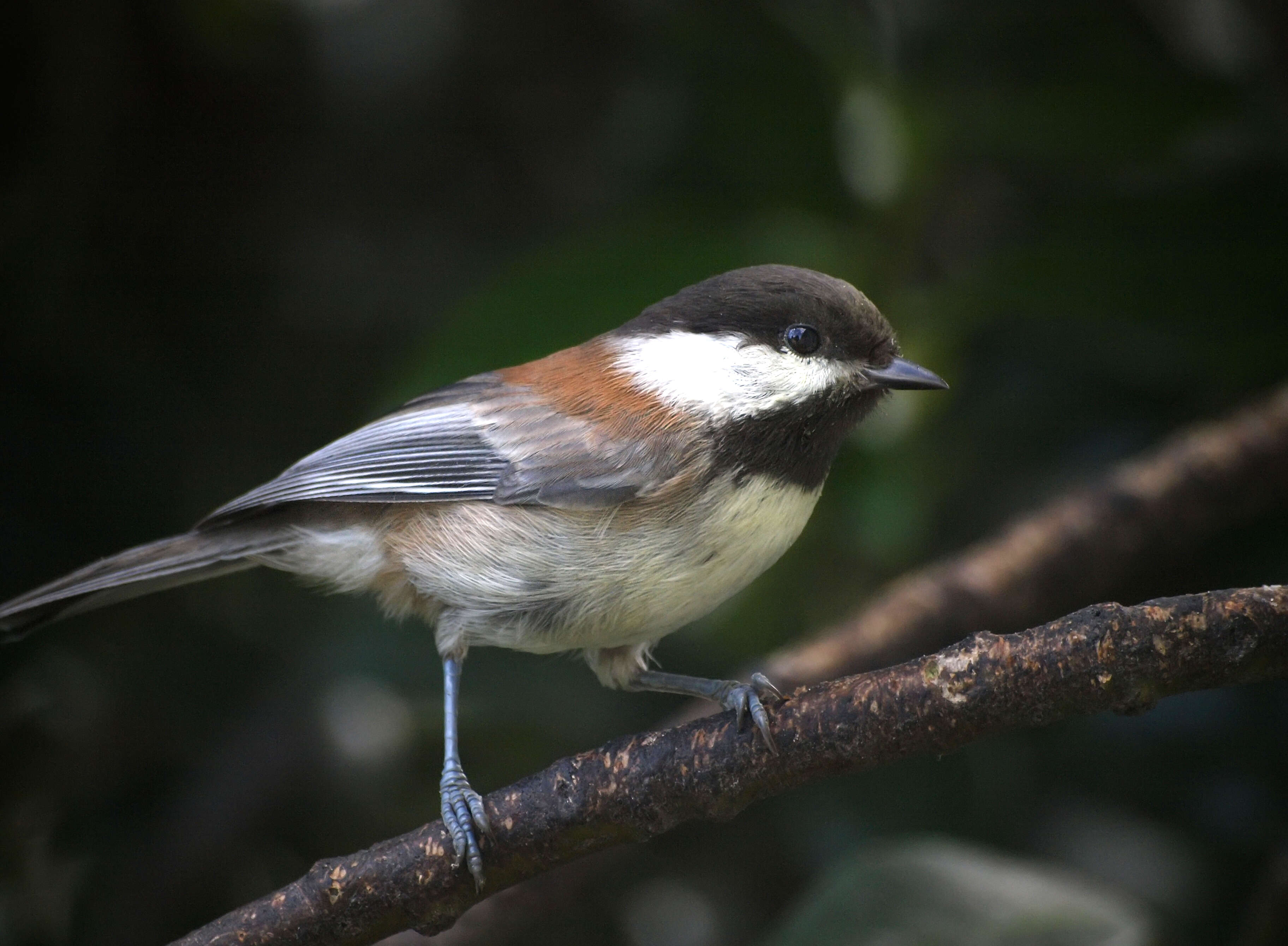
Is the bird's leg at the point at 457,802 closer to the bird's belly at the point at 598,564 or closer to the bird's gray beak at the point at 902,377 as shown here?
the bird's belly at the point at 598,564

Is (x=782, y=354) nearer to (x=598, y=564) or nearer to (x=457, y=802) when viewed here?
(x=598, y=564)

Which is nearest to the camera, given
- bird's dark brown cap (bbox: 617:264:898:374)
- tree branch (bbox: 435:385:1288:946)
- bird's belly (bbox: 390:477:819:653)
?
bird's belly (bbox: 390:477:819:653)

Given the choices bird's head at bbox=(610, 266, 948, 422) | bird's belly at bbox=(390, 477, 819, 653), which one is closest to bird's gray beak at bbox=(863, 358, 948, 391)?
bird's head at bbox=(610, 266, 948, 422)

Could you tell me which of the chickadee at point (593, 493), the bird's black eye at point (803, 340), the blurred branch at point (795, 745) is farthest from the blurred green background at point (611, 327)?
the blurred branch at point (795, 745)

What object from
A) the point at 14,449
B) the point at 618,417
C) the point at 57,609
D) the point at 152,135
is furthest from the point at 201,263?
the point at 618,417

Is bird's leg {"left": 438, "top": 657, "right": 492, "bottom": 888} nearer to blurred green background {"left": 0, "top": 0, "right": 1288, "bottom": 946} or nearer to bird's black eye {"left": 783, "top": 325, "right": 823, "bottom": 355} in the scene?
blurred green background {"left": 0, "top": 0, "right": 1288, "bottom": 946}

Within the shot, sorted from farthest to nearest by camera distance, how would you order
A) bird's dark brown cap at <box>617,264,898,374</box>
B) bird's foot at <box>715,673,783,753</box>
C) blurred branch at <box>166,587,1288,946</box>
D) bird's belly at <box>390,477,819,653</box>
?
bird's dark brown cap at <box>617,264,898,374</box> → bird's belly at <box>390,477,819,653</box> → bird's foot at <box>715,673,783,753</box> → blurred branch at <box>166,587,1288,946</box>

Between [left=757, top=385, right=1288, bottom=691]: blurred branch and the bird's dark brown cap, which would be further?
[left=757, top=385, right=1288, bottom=691]: blurred branch
